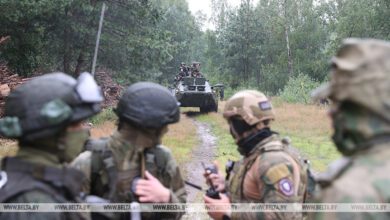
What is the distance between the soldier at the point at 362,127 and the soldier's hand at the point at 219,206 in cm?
144

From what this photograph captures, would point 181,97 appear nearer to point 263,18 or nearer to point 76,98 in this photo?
point 76,98

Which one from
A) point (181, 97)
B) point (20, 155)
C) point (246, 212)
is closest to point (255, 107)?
point (246, 212)

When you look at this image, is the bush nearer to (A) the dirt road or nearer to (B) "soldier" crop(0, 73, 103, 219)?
(A) the dirt road

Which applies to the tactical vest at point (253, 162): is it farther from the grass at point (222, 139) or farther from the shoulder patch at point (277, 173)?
the grass at point (222, 139)

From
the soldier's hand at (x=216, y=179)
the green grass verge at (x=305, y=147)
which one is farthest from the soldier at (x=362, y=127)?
the green grass verge at (x=305, y=147)

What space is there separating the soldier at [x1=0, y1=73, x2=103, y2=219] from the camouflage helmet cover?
120 cm

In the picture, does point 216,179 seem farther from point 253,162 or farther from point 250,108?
point 250,108

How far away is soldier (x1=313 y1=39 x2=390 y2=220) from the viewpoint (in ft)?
5.36

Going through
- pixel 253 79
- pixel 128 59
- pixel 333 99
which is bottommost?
pixel 253 79

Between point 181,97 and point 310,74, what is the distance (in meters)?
22.9

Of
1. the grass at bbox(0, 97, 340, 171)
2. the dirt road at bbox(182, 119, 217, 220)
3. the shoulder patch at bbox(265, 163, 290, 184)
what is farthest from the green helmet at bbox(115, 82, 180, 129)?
the grass at bbox(0, 97, 340, 171)

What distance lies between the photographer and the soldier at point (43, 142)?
218cm

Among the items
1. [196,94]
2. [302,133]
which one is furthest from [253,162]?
[196,94]

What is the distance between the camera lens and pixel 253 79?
4672 cm
